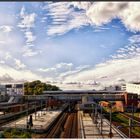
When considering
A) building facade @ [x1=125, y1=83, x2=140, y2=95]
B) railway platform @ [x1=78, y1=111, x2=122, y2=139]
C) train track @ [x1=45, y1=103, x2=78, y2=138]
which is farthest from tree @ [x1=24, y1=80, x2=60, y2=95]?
railway platform @ [x1=78, y1=111, x2=122, y2=139]

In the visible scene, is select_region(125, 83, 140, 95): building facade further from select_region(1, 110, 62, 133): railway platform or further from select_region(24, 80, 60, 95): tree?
select_region(1, 110, 62, 133): railway platform

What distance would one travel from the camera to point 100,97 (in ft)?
75.6

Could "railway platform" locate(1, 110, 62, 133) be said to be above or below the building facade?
below

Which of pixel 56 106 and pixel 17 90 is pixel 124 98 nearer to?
pixel 56 106

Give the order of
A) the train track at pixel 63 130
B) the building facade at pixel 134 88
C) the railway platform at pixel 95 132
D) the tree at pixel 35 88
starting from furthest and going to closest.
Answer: the tree at pixel 35 88
the building facade at pixel 134 88
the train track at pixel 63 130
the railway platform at pixel 95 132

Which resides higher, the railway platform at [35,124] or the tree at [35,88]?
the tree at [35,88]

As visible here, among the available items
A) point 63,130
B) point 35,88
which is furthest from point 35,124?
point 35,88

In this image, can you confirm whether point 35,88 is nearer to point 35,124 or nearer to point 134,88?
point 134,88

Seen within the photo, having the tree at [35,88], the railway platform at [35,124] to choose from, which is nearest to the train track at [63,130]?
the railway platform at [35,124]

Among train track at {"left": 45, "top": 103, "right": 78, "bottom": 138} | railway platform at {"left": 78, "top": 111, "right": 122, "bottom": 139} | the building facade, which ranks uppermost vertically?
the building facade

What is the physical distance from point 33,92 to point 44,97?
8.93 ft

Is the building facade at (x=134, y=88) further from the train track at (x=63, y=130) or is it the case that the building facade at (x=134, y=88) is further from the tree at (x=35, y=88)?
the train track at (x=63, y=130)

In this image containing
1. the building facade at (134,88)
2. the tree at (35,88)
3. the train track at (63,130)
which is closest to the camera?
the train track at (63,130)

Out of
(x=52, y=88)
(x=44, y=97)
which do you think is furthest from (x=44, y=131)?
(x=52, y=88)
